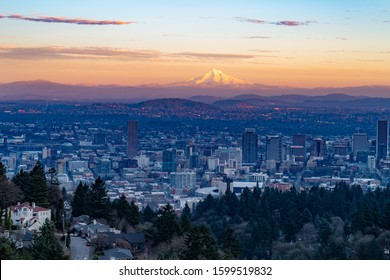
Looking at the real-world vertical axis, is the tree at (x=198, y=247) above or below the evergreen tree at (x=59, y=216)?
above

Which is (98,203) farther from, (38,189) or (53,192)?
(38,189)

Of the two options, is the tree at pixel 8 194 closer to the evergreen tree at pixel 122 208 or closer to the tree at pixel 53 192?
the tree at pixel 53 192

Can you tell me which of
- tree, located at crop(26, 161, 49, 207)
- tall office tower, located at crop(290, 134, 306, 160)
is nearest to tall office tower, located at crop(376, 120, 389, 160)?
tall office tower, located at crop(290, 134, 306, 160)

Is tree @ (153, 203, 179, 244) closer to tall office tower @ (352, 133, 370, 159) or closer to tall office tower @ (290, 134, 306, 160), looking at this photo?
tall office tower @ (290, 134, 306, 160)

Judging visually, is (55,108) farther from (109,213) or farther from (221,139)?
(109,213)

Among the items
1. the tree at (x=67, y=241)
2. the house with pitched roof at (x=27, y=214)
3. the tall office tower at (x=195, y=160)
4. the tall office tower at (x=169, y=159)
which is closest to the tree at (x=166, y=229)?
the tree at (x=67, y=241)
